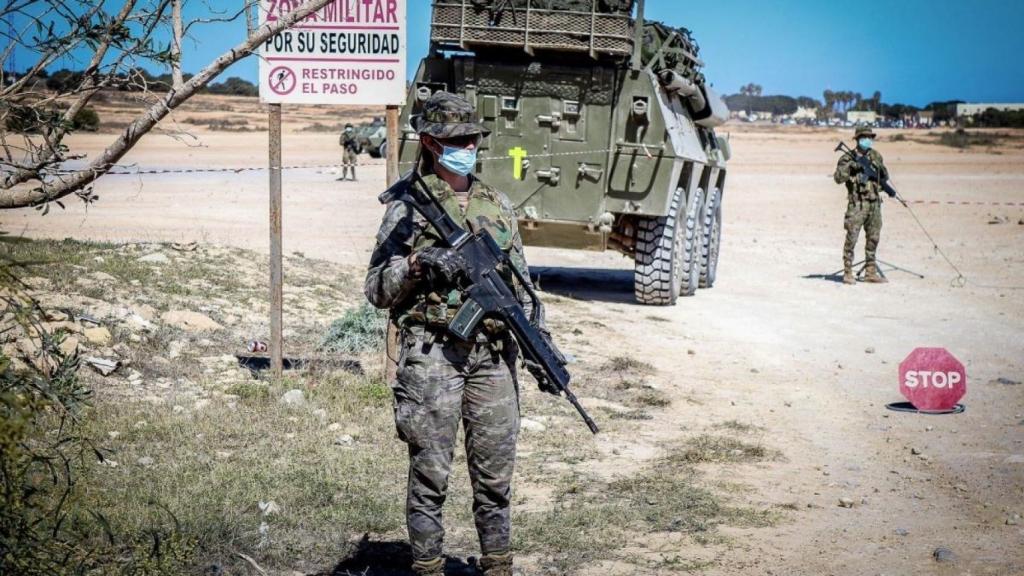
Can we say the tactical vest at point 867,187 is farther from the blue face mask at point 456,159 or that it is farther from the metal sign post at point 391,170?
the blue face mask at point 456,159

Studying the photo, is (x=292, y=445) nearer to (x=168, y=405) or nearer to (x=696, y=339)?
(x=168, y=405)

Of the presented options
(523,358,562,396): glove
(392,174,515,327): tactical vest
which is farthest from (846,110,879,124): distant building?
(392,174,515,327): tactical vest

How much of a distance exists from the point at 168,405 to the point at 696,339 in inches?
219

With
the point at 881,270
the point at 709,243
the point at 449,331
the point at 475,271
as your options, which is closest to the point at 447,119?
the point at 475,271

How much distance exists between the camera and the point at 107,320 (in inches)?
336

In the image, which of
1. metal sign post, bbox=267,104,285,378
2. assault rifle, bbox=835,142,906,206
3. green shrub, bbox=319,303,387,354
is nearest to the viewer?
metal sign post, bbox=267,104,285,378

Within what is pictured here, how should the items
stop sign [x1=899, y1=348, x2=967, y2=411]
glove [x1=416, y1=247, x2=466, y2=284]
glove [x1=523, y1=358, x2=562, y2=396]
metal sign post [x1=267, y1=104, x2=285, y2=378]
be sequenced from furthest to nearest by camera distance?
stop sign [x1=899, y1=348, x2=967, y2=411] < metal sign post [x1=267, y1=104, x2=285, y2=378] < glove [x1=523, y1=358, x2=562, y2=396] < glove [x1=416, y1=247, x2=466, y2=284]

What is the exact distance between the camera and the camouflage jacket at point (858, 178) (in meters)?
16.2

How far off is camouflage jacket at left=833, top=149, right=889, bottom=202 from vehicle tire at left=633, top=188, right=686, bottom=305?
147 inches

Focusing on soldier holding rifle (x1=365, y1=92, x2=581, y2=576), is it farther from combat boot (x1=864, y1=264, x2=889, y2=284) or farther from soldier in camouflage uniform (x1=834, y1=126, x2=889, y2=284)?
combat boot (x1=864, y1=264, x2=889, y2=284)

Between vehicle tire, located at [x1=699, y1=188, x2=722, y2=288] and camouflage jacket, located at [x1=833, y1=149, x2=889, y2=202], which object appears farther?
camouflage jacket, located at [x1=833, y1=149, x2=889, y2=202]

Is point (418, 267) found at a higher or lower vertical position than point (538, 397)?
higher

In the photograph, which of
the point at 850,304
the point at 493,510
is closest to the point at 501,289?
the point at 493,510

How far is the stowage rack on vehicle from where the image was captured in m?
11.9
